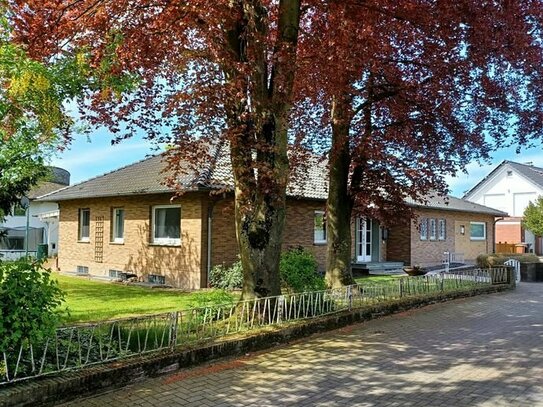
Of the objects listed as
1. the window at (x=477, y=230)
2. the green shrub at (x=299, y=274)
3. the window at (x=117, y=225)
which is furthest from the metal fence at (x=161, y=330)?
the window at (x=477, y=230)

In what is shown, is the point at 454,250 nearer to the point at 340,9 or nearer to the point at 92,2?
the point at 340,9

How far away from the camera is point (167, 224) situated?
58.7 ft

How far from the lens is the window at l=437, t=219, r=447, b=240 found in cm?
2855

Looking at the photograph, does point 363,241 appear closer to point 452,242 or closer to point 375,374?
point 452,242

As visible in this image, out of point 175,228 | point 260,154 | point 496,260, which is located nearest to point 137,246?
point 175,228

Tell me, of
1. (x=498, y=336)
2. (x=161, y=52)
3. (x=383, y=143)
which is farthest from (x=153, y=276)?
(x=498, y=336)

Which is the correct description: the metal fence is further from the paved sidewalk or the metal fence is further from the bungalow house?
the bungalow house

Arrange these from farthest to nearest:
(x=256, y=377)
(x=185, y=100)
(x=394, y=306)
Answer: (x=394, y=306) → (x=185, y=100) → (x=256, y=377)

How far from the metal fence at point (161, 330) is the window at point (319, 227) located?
32.3 ft

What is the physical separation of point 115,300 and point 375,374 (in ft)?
29.5

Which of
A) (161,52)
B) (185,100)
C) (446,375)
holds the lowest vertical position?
(446,375)

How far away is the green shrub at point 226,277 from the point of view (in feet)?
49.7

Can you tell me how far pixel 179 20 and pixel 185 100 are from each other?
145cm

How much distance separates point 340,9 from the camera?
1023 cm
